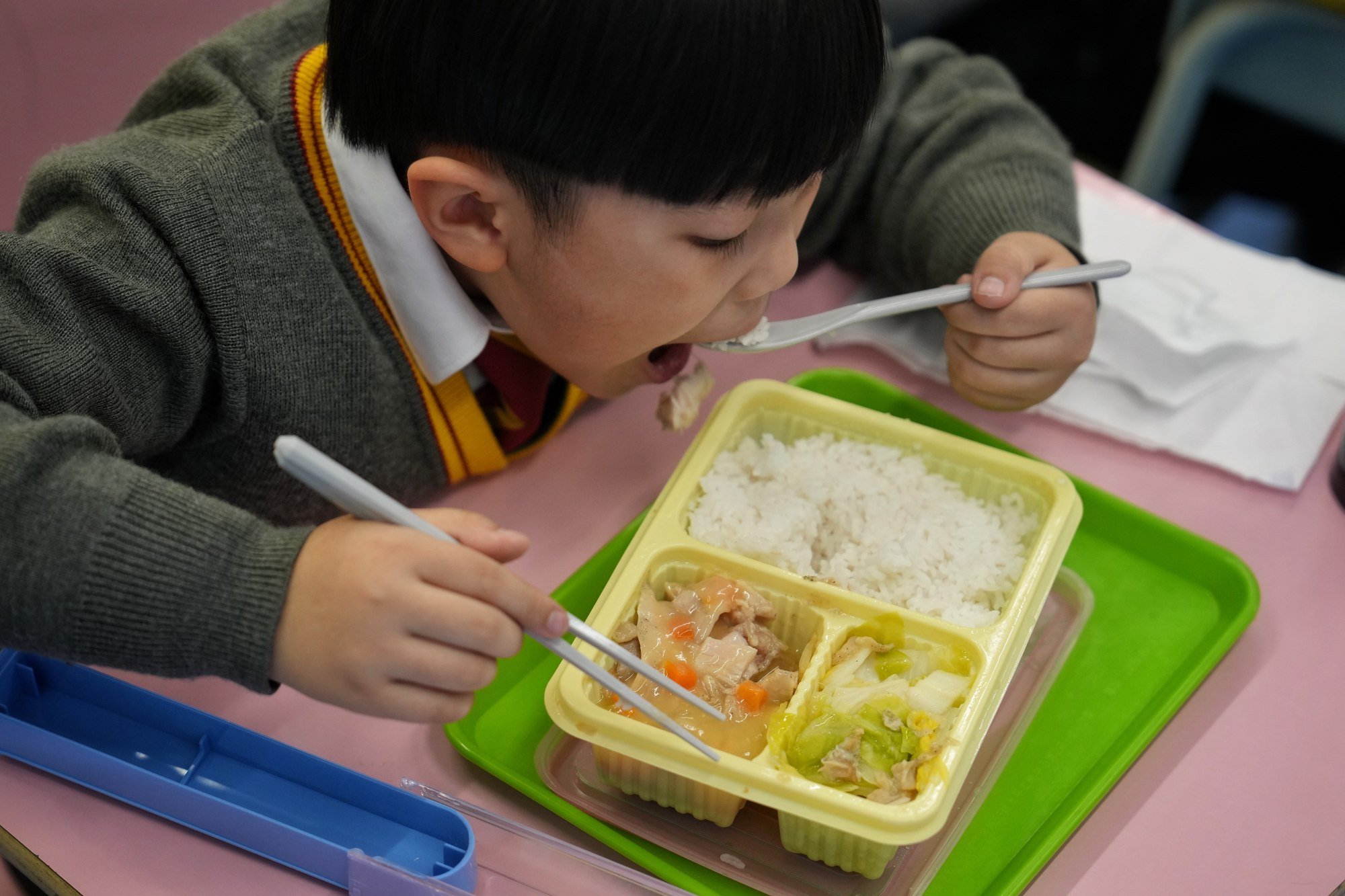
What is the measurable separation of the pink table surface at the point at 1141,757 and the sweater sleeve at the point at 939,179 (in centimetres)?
22

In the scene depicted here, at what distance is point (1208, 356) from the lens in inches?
57.7

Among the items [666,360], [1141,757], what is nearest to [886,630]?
[1141,757]

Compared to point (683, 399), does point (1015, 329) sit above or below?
above

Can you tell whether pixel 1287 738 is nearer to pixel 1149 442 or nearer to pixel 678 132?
pixel 1149 442

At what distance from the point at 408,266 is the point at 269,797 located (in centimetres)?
50

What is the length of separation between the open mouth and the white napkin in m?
0.30

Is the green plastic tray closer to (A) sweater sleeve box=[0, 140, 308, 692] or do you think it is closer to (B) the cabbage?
(B) the cabbage

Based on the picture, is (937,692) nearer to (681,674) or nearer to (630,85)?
(681,674)

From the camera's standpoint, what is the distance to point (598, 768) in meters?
1.00

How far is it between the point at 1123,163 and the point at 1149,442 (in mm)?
1846

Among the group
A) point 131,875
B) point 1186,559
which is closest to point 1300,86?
point 1186,559

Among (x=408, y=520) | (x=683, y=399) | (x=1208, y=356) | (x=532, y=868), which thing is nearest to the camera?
(x=408, y=520)

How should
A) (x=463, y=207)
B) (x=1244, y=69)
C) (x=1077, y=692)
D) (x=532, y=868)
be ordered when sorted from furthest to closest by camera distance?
(x=1244, y=69) < (x=1077, y=692) < (x=463, y=207) < (x=532, y=868)

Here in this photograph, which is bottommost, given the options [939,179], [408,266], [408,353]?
[408,353]
